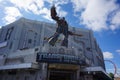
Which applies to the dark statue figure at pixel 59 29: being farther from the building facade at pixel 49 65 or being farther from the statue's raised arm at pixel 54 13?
the building facade at pixel 49 65

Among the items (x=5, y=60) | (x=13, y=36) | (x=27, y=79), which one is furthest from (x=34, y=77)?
(x=13, y=36)

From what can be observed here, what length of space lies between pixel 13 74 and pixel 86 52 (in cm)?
2225

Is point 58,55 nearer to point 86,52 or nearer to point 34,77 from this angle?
point 34,77

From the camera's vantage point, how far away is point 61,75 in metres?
17.8

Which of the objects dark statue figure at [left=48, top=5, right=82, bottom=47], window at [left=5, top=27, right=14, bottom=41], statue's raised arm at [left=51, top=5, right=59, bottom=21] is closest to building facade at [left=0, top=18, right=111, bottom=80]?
dark statue figure at [left=48, top=5, right=82, bottom=47]

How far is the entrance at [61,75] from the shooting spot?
54.8 feet

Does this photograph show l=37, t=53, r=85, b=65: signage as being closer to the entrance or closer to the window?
the entrance

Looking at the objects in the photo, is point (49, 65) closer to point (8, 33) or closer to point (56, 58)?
point (56, 58)

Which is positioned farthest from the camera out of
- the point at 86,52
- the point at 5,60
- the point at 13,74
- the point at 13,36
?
the point at 86,52

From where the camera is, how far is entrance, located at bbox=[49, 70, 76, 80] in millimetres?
16702

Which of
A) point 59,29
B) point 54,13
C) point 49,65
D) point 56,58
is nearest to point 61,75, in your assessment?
point 49,65

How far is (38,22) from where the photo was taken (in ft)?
126

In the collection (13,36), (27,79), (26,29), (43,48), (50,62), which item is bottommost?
(27,79)

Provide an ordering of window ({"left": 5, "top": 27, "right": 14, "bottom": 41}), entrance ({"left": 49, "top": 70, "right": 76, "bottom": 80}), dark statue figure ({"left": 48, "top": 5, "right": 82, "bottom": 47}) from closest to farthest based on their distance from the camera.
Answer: entrance ({"left": 49, "top": 70, "right": 76, "bottom": 80}) < dark statue figure ({"left": 48, "top": 5, "right": 82, "bottom": 47}) < window ({"left": 5, "top": 27, "right": 14, "bottom": 41})
